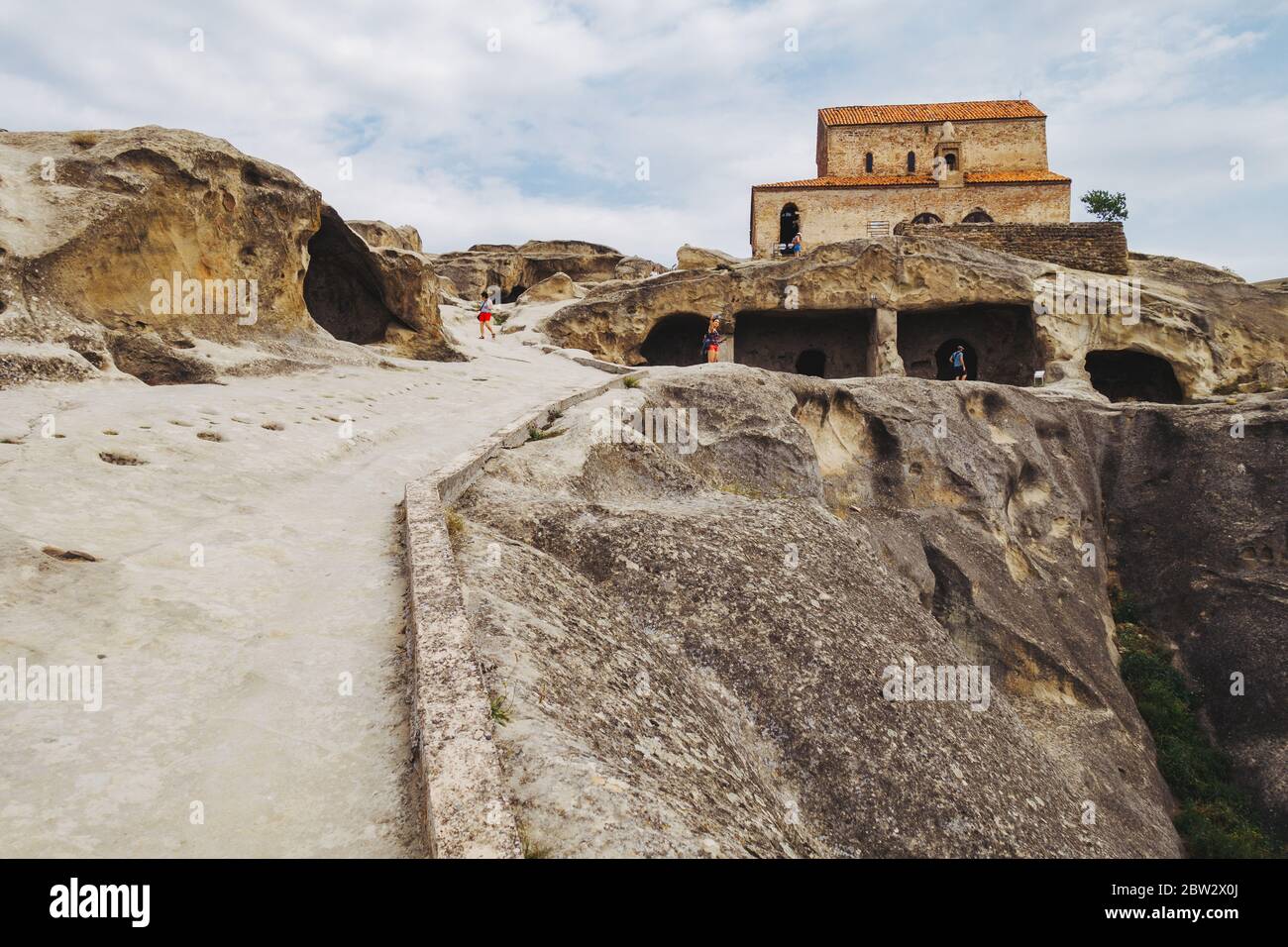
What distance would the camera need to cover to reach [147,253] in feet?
29.8

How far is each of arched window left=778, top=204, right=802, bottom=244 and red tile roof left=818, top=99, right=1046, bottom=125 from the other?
21.0 feet

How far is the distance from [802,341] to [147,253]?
18576mm

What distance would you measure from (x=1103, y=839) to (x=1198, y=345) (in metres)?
18.4

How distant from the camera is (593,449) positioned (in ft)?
25.3

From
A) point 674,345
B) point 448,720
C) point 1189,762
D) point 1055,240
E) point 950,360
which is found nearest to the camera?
point 448,720

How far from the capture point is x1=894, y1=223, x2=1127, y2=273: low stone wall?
22.2 meters

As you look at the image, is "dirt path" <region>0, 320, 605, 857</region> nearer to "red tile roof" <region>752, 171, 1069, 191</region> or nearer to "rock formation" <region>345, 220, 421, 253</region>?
"rock formation" <region>345, 220, 421, 253</region>

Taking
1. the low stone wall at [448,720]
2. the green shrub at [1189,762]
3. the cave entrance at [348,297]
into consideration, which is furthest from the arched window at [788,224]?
the low stone wall at [448,720]

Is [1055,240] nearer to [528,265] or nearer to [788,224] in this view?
[788,224]

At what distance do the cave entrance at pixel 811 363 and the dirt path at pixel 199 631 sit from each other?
19.1 metres

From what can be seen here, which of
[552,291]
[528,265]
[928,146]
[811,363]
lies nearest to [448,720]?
[811,363]

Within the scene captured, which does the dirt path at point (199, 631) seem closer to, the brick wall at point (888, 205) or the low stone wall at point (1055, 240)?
the low stone wall at point (1055, 240)

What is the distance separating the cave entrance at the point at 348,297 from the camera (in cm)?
1412
